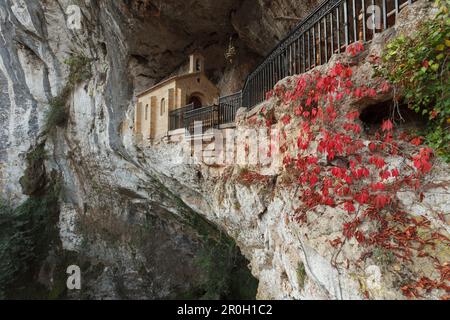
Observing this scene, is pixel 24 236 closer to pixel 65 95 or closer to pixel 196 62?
pixel 65 95

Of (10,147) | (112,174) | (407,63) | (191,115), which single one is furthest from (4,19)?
(407,63)

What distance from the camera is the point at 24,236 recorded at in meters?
11.2

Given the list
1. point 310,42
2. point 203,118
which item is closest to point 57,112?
point 203,118

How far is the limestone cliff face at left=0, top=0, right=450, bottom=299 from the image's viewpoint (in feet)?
28.9

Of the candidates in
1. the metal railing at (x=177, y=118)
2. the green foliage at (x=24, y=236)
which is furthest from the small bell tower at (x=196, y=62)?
the green foliage at (x=24, y=236)

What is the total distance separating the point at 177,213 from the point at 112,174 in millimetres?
3378

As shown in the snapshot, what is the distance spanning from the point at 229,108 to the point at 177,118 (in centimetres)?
223

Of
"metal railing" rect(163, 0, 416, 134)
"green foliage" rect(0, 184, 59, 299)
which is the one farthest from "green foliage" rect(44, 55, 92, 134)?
"metal railing" rect(163, 0, 416, 134)

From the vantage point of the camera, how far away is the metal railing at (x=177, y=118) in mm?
8680

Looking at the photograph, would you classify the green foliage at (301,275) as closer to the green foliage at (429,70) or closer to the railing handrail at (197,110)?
the green foliage at (429,70)

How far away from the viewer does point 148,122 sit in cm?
948

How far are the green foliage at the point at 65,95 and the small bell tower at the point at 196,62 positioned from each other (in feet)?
16.8

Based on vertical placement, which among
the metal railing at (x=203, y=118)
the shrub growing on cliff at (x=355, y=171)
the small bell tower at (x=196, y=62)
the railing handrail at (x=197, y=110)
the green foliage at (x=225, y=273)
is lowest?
the green foliage at (x=225, y=273)
